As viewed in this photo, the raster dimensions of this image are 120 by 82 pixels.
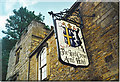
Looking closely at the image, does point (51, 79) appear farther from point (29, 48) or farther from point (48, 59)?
point (29, 48)

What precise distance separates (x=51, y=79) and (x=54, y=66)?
632 millimetres

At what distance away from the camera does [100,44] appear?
449cm

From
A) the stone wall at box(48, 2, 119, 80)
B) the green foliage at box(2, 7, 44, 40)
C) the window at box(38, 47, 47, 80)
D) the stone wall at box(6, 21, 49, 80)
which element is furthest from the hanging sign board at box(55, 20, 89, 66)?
the green foliage at box(2, 7, 44, 40)

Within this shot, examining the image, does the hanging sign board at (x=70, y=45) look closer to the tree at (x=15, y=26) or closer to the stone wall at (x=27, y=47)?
the stone wall at (x=27, y=47)

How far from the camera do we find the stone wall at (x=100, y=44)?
13.0 ft

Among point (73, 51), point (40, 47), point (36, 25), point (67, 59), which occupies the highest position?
point (36, 25)

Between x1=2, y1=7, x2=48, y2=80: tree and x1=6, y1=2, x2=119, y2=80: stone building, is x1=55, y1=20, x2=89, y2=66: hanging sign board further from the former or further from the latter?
x1=2, y1=7, x2=48, y2=80: tree

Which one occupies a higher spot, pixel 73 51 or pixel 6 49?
pixel 6 49

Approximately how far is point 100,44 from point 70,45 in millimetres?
1117

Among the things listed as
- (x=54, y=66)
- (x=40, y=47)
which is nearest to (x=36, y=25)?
(x=40, y=47)

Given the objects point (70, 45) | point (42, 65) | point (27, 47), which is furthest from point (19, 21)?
point (70, 45)

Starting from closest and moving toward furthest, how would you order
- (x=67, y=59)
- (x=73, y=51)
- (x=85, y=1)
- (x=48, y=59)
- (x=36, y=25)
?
(x=67, y=59), (x=73, y=51), (x=85, y=1), (x=48, y=59), (x=36, y=25)

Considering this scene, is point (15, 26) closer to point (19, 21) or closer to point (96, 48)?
point (19, 21)

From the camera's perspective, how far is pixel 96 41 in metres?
4.69
